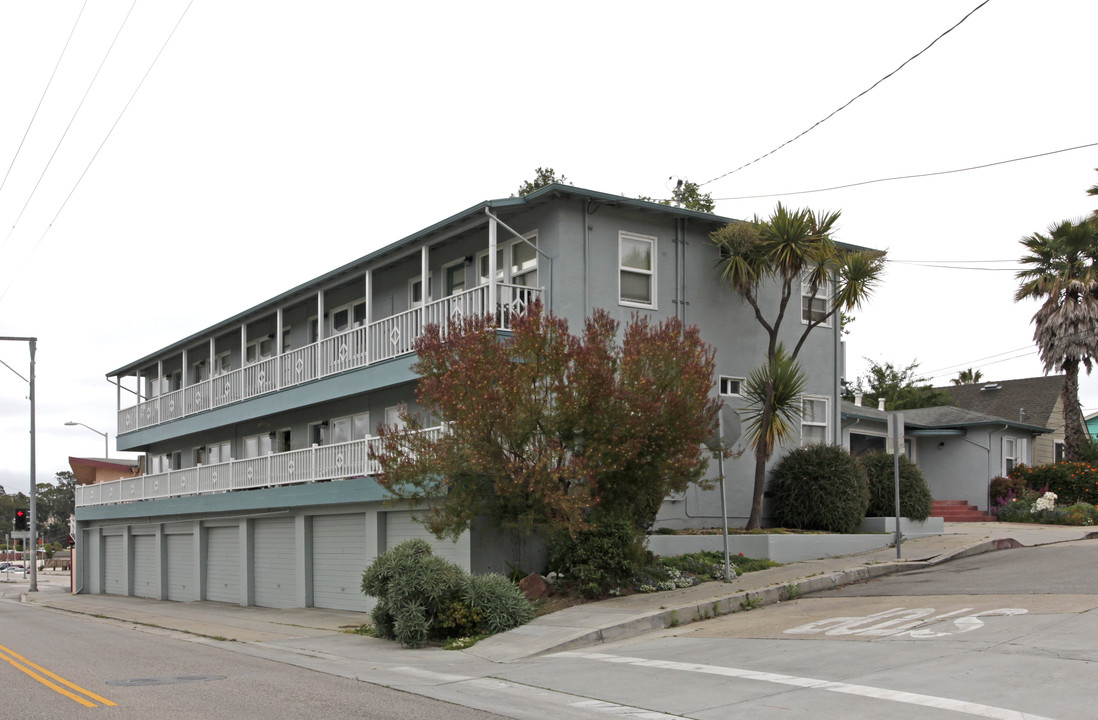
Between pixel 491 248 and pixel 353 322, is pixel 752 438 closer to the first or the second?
pixel 491 248

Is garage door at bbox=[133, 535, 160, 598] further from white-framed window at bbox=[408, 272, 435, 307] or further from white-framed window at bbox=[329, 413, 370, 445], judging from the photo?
white-framed window at bbox=[408, 272, 435, 307]

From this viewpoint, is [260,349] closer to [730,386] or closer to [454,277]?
[454,277]

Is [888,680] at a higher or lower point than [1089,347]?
lower

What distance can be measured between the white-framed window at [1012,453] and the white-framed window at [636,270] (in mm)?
17534

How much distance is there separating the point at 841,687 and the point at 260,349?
26976mm

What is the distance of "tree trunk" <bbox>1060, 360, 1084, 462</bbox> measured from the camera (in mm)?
32438

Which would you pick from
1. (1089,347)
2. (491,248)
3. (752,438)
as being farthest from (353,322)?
(1089,347)

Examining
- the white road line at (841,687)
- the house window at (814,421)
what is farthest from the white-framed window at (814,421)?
the white road line at (841,687)

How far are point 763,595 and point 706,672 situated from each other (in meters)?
5.32

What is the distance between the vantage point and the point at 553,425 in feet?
50.2

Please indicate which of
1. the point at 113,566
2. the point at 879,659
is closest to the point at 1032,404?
the point at 879,659

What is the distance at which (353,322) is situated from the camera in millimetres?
27594

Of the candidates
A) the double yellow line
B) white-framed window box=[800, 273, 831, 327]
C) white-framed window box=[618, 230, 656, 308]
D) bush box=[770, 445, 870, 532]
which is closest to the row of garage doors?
white-framed window box=[618, 230, 656, 308]

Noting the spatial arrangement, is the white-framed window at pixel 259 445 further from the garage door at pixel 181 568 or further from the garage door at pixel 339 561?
the garage door at pixel 339 561
